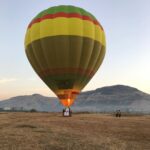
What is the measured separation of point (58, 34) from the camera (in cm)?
4856

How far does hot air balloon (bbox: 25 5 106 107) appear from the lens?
4853cm

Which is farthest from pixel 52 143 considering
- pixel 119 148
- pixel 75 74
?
pixel 75 74

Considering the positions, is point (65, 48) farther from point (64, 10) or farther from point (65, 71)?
point (64, 10)

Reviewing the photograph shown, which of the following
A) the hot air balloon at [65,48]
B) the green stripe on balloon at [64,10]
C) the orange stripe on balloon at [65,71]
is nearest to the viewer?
the hot air balloon at [65,48]

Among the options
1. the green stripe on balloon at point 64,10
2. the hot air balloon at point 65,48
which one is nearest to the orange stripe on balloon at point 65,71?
the hot air balloon at point 65,48

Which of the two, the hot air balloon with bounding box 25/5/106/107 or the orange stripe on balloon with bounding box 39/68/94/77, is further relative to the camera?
the orange stripe on balloon with bounding box 39/68/94/77

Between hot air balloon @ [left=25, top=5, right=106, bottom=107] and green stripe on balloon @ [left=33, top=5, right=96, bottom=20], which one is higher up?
green stripe on balloon @ [left=33, top=5, right=96, bottom=20]

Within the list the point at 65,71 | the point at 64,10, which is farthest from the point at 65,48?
the point at 64,10

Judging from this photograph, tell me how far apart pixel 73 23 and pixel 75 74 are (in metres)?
8.98

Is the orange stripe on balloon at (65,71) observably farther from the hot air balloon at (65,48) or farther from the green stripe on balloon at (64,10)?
the green stripe on balloon at (64,10)

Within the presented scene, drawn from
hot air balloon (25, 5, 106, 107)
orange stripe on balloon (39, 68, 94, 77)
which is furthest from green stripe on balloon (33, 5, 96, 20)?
orange stripe on balloon (39, 68, 94, 77)

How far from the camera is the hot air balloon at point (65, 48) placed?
1911 inches

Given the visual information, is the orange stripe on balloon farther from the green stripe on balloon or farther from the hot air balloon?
the green stripe on balloon

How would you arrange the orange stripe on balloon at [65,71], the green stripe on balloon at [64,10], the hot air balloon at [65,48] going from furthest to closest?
the green stripe on balloon at [64,10]
the orange stripe on balloon at [65,71]
the hot air balloon at [65,48]
